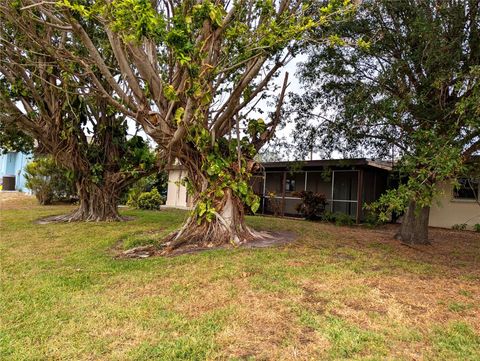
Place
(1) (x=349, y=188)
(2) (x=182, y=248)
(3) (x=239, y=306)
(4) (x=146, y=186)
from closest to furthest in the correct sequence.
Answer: (3) (x=239, y=306), (2) (x=182, y=248), (1) (x=349, y=188), (4) (x=146, y=186)

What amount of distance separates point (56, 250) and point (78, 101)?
5.66 m

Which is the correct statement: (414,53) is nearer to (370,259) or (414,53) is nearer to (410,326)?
(370,259)

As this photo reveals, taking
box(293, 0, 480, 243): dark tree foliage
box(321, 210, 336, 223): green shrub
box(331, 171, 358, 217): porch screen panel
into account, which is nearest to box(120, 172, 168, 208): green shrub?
box(321, 210, 336, 223): green shrub

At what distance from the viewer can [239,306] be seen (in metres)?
4.24

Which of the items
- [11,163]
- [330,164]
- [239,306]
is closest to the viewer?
[239,306]

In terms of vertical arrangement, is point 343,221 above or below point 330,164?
below

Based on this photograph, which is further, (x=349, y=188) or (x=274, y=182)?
(x=274, y=182)

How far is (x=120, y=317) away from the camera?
395 cm

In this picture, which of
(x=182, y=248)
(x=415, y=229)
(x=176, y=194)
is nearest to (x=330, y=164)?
(x=415, y=229)

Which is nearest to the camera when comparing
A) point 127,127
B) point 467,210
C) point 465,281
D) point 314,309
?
point 314,309

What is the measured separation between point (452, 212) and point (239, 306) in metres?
13.5

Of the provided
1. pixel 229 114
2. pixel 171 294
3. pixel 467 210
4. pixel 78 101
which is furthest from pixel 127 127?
pixel 467 210

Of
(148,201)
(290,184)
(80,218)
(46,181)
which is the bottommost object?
(80,218)

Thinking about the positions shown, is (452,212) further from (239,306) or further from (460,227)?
(239,306)
